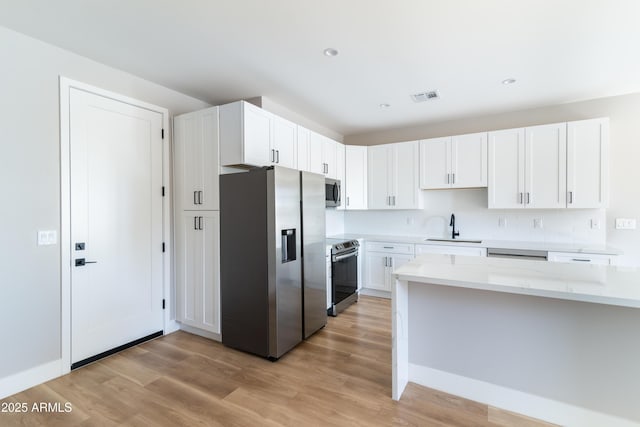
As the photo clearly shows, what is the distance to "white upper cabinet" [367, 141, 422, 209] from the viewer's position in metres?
4.56

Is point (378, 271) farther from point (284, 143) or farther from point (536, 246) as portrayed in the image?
point (284, 143)

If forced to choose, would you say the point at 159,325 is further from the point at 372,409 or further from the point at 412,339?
the point at 412,339

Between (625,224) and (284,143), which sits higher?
(284,143)

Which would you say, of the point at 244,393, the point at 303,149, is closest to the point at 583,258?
the point at 303,149

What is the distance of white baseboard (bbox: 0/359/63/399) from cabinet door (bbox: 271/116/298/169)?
8.84ft

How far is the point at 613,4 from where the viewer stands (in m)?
1.94

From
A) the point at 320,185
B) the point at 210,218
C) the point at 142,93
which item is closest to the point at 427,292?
the point at 320,185

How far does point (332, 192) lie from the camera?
4.32m

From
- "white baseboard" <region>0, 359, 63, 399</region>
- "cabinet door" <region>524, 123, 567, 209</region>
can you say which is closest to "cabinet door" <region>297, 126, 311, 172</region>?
"cabinet door" <region>524, 123, 567, 209</region>

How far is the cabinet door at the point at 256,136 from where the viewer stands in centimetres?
292

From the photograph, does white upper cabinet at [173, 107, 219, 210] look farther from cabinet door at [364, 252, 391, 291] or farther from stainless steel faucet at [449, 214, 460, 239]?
stainless steel faucet at [449, 214, 460, 239]

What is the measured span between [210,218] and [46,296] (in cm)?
144

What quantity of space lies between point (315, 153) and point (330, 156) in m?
0.43

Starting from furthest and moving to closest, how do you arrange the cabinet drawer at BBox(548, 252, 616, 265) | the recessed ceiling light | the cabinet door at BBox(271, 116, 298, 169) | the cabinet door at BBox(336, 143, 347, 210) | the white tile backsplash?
the cabinet door at BBox(336, 143, 347, 210) → the white tile backsplash → the cabinet door at BBox(271, 116, 298, 169) → the cabinet drawer at BBox(548, 252, 616, 265) → the recessed ceiling light
